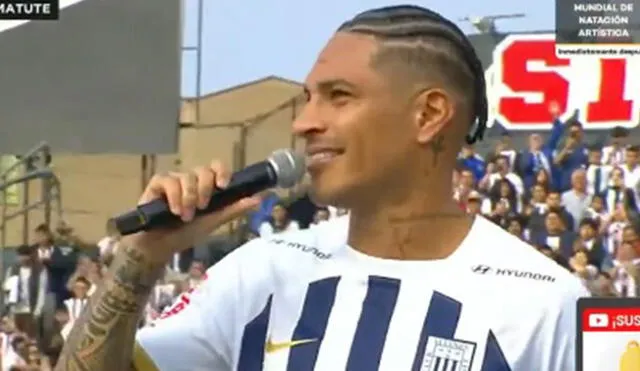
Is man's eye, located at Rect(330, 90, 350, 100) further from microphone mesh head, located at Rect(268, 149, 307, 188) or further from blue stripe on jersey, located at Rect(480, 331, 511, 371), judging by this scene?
blue stripe on jersey, located at Rect(480, 331, 511, 371)

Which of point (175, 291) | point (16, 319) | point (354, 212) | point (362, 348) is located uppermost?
point (354, 212)

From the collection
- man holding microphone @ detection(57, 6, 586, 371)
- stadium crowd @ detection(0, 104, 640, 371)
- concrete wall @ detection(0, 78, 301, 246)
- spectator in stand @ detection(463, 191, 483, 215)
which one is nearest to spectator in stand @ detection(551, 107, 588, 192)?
stadium crowd @ detection(0, 104, 640, 371)

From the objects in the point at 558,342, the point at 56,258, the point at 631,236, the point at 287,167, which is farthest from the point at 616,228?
the point at 287,167

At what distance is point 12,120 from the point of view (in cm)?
263

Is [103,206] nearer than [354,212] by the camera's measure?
No

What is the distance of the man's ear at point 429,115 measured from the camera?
933 millimetres

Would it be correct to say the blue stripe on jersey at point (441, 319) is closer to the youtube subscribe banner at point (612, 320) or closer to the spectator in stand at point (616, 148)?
the youtube subscribe banner at point (612, 320)

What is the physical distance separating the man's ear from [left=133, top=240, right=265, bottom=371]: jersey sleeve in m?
0.18

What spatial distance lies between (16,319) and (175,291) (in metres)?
0.60

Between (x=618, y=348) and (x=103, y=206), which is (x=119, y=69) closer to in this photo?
(x=103, y=206)

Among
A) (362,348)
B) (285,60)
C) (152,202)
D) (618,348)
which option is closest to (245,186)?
(152,202)

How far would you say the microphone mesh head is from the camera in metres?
0.87
